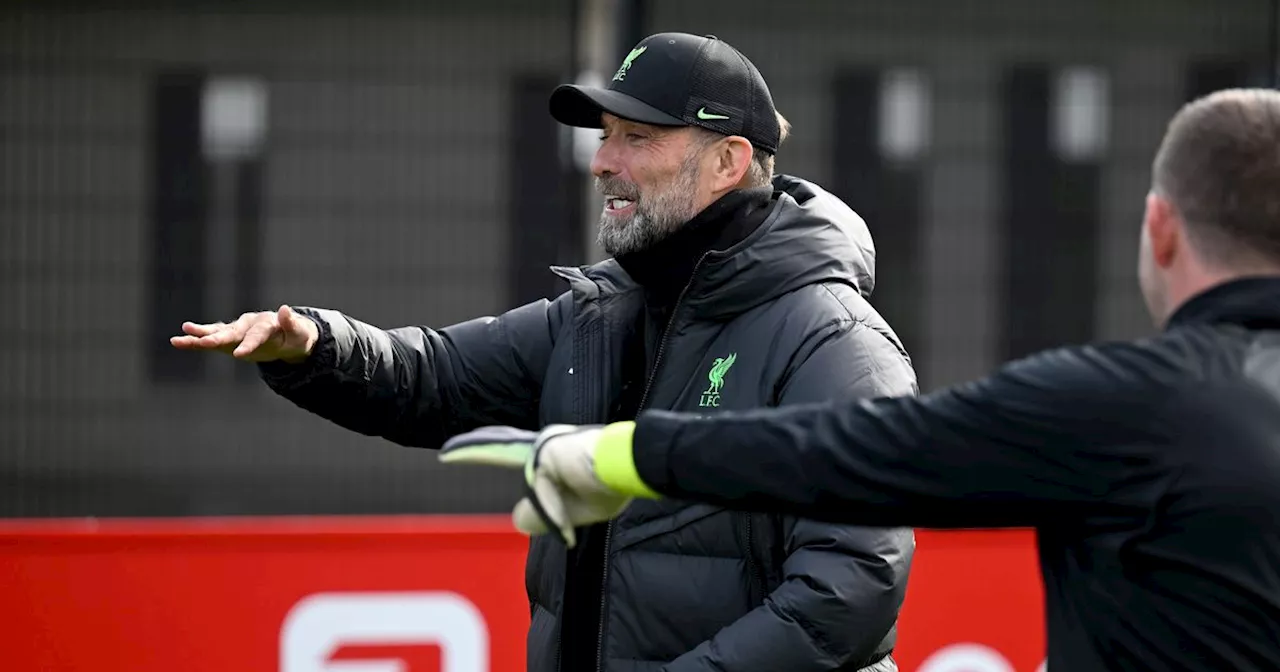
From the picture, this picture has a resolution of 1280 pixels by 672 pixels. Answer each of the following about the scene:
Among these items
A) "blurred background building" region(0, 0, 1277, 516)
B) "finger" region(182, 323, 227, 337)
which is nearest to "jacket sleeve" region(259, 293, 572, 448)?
"finger" region(182, 323, 227, 337)

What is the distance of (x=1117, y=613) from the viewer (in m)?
1.92

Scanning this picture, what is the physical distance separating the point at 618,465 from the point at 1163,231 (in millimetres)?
692

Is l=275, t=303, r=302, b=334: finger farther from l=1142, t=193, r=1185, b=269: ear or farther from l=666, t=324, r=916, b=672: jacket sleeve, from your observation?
l=1142, t=193, r=1185, b=269: ear

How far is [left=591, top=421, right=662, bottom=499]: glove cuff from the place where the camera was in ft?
6.71

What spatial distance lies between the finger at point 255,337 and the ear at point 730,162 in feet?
2.76

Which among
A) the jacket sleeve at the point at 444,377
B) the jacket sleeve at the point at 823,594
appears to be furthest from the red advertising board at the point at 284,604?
the jacket sleeve at the point at 823,594

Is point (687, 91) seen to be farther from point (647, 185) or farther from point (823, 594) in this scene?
point (823, 594)

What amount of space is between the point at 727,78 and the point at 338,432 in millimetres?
3847

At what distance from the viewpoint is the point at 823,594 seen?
2.71 m

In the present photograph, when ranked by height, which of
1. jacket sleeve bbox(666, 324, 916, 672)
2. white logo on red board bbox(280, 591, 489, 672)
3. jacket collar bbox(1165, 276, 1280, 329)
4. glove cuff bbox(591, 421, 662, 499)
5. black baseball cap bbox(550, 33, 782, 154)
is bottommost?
white logo on red board bbox(280, 591, 489, 672)

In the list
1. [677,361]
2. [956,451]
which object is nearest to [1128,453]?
[956,451]

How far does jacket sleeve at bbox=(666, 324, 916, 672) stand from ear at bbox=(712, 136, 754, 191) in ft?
1.45

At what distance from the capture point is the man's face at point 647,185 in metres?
3.11

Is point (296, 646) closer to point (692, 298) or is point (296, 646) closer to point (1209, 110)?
point (692, 298)
